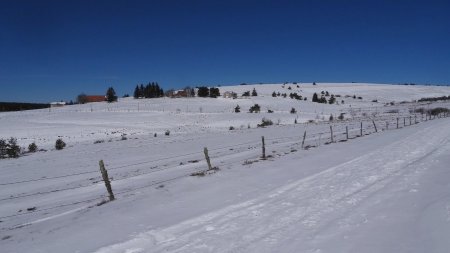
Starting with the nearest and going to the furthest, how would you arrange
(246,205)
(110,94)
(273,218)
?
(273,218)
(246,205)
(110,94)

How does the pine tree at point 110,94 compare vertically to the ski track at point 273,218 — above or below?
above

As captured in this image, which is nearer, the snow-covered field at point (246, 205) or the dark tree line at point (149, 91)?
the snow-covered field at point (246, 205)

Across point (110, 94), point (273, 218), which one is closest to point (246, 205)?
point (273, 218)

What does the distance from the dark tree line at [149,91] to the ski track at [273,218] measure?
11094cm

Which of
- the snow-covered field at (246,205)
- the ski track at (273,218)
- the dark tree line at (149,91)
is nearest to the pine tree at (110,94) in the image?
the dark tree line at (149,91)

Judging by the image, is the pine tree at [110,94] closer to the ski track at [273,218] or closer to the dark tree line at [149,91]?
the dark tree line at [149,91]

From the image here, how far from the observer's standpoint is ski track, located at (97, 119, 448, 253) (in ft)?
29.2

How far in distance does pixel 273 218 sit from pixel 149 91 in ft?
381

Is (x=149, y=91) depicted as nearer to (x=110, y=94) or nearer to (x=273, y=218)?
(x=110, y=94)

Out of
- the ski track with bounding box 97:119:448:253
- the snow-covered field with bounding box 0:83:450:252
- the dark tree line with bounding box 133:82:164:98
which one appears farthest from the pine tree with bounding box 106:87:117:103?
the ski track with bounding box 97:119:448:253

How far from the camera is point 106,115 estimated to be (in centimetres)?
6981

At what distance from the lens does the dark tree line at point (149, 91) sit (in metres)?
123

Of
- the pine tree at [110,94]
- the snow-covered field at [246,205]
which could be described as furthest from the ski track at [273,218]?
the pine tree at [110,94]

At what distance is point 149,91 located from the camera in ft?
405
